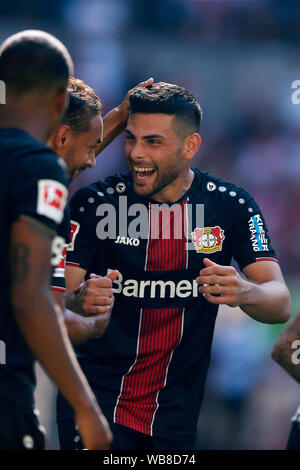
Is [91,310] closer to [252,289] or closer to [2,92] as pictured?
[252,289]

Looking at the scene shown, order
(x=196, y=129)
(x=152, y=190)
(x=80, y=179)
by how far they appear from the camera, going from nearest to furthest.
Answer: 1. (x=152, y=190)
2. (x=196, y=129)
3. (x=80, y=179)

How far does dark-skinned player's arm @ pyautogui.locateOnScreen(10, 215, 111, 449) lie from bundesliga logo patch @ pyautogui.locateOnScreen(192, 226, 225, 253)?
6.54 feet

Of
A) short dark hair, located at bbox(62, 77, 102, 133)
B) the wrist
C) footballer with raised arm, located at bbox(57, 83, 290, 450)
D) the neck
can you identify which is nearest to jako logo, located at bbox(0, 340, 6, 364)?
footballer with raised arm, located at bbox(57, 83, 290, 450)

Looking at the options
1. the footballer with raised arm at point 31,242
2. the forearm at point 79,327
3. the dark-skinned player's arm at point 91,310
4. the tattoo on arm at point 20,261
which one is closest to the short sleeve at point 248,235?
the dark-skinned player's arm at point 91,310

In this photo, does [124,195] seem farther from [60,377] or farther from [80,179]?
[80,179]

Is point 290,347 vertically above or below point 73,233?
below

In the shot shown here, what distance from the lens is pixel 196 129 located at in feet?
16.0

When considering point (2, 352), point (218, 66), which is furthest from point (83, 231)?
point (218, 66)

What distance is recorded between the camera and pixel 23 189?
2525 millimetres

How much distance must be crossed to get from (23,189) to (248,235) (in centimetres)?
215

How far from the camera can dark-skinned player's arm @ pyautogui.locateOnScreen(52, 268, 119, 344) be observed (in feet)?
11.9

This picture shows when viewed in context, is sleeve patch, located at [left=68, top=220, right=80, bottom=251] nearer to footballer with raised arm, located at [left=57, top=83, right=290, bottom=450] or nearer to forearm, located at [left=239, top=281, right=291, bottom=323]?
footballer with raised arm, located at [left=57, top=83, right=290, bottom=450]

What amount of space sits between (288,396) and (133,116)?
14.3 feet

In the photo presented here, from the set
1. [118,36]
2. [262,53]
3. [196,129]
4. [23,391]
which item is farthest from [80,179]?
[23,391]
